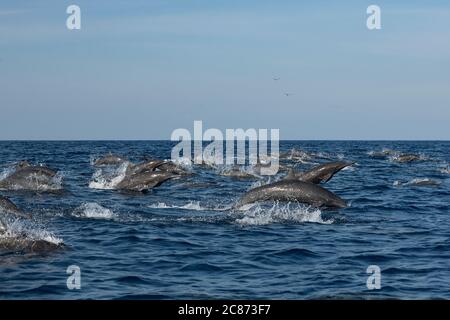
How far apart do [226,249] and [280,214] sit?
5816mm

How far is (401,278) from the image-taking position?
50.4 feet

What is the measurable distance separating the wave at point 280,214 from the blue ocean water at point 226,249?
0.03 metres

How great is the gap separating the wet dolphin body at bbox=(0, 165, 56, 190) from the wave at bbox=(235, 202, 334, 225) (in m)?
10.8

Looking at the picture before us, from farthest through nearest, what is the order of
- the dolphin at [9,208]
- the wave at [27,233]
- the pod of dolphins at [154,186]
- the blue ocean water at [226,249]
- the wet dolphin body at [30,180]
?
the wet dolphin body at [30,180] < the dolphin at [9,208] < the pod of dolphins at [154,186] < the wave at [27,233] < the blue ocean water at [226,249]

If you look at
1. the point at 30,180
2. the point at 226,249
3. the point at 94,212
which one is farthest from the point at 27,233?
the point at 30,180

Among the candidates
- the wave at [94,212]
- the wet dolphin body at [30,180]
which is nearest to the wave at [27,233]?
the wave at [94,212]

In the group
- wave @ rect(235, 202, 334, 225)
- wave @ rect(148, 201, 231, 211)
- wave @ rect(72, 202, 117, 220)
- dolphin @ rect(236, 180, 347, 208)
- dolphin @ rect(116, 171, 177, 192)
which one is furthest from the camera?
dolphin @ rect(116, 171, 177, 192)

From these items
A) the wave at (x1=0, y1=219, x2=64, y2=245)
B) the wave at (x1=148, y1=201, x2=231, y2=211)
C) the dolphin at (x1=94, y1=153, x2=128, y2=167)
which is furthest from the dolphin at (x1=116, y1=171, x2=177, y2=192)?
the dolphin at (x1=94, y1=153, x2=128, y2=167)

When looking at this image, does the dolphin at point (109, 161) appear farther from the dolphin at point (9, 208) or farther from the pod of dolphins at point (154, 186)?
the dolphin at point (9, 208)

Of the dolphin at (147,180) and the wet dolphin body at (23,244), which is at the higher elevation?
the dolphin at (147,180)

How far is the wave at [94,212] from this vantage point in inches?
915

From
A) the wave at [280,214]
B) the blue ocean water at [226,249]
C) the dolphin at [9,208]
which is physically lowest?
the blue ocean water at [226,249]

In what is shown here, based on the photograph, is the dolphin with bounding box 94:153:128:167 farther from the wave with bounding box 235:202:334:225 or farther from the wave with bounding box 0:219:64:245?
the wave with bounding box 0:219:64:245

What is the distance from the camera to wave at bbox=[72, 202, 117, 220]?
23.2 m
